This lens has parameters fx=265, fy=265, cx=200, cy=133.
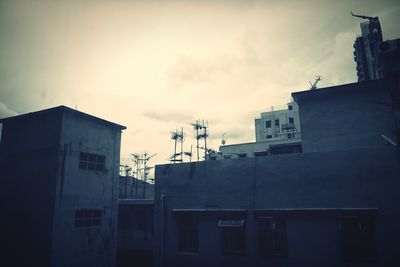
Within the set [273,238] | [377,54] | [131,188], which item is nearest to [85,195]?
[273,238]

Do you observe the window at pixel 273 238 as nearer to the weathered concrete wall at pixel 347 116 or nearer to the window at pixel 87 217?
the weathered concrete wall at pixel 347 116

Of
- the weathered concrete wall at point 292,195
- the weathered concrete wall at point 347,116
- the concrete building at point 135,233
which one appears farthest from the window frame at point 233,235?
the concrete building at point 135,233

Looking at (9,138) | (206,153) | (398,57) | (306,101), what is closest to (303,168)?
(306,101)

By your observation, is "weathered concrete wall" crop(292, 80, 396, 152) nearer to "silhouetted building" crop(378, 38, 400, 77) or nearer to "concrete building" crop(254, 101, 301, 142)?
"silhouetted building" crop(378, 38, 400, 77)

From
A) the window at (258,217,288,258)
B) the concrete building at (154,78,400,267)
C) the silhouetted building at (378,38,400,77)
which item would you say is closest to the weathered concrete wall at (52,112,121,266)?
the concrete building at (154,78,400,267)

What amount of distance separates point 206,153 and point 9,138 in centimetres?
2466

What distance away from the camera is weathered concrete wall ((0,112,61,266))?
14883mm

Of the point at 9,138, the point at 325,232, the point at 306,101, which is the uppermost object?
the point at 306,101

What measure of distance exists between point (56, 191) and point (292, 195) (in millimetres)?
12701

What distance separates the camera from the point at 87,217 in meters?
16.9

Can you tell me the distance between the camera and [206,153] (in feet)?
125

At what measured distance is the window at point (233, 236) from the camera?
12.1 meters

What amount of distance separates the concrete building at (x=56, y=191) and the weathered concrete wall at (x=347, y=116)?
13.5 metres

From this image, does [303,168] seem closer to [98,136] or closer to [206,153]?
[98,136]
